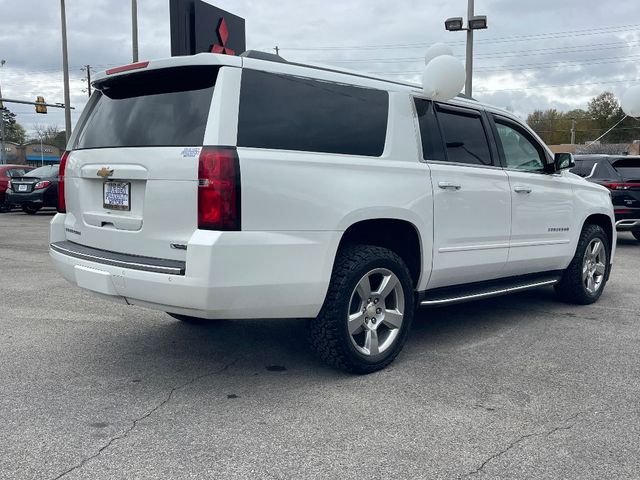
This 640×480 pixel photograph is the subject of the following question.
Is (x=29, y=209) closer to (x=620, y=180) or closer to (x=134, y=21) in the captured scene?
(x=134, y=21)

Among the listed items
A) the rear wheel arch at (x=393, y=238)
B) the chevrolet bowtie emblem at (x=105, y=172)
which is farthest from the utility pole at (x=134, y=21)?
the rear wheel arch at (x=393, y=238)

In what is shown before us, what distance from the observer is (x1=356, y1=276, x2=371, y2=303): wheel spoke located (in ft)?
12.9

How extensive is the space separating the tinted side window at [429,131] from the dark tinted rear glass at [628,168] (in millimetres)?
8003

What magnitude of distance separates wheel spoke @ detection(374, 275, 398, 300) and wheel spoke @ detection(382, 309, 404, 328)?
12 centimetres

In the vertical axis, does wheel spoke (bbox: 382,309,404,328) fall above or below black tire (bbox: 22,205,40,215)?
above

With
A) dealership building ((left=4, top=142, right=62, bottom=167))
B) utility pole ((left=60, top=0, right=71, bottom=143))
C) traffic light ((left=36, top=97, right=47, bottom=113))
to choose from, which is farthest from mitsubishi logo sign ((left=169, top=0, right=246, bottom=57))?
dealership building ((left=4, top=142, right=62, bottom=167))

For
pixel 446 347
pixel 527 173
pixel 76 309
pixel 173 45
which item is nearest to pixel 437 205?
pixel 446 347

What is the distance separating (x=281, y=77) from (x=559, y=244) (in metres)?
3.35

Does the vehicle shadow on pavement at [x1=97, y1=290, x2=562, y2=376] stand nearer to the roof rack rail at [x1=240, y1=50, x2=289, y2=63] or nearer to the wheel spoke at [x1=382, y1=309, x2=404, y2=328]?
the wheel spoke at [x1=382, y1=309, x2=404, y2=328]

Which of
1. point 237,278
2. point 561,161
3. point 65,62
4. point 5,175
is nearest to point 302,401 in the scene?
point 237,278

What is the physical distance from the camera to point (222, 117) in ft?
11.0

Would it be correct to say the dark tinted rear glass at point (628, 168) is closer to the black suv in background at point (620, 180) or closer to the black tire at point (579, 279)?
the black suv in background at point (620, 180)

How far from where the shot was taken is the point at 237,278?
3.29m

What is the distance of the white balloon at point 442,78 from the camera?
4.50 meters
